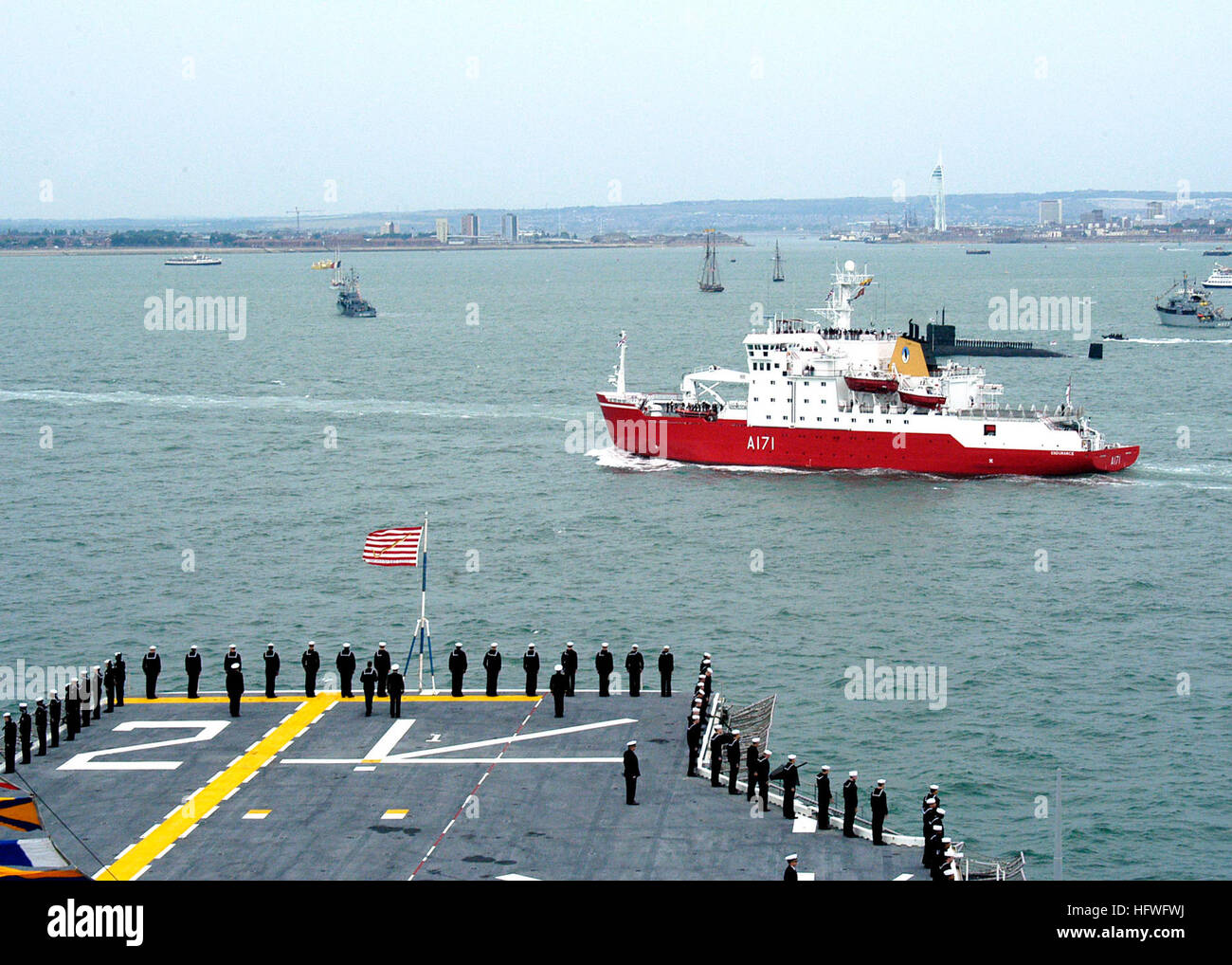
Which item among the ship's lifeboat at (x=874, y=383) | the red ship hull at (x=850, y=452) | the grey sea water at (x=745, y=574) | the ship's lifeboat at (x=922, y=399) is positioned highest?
the ship's lifeboat at (x=874, y=383)

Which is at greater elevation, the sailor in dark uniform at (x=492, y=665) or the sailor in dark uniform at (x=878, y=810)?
the sailor in dark uniform at (x=492, y=665)

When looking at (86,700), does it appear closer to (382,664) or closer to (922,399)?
(382,664)

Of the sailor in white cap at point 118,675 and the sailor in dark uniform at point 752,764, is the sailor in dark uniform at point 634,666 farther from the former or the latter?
the sailor in white cap at point 118,675

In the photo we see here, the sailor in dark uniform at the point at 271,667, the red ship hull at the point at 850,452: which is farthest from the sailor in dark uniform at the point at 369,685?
the red ship hull at the point at 850,452

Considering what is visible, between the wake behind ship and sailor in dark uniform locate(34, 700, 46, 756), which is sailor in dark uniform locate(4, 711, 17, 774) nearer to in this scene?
sailor in dark uniform locate(34, 700, 46, 756)

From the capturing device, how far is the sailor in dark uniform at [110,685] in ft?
106

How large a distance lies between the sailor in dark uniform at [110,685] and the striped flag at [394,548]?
6.04m

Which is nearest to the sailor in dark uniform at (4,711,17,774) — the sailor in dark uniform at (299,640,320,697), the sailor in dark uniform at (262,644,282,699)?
the sailor in dark uniform at (262,644,282,699)

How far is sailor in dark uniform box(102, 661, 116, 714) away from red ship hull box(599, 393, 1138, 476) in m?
47.6

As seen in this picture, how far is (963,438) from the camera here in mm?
73688

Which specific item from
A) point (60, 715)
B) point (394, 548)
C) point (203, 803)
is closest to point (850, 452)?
point (394, 548)

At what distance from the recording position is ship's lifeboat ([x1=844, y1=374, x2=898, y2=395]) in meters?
73.4

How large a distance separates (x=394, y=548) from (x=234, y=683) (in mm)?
4954
